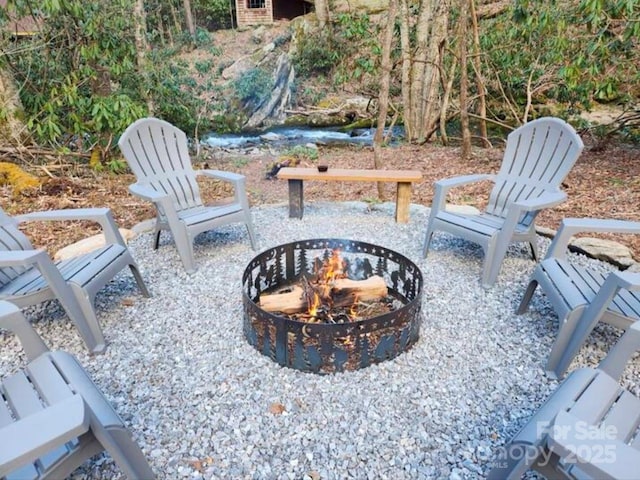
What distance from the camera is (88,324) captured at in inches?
75.5

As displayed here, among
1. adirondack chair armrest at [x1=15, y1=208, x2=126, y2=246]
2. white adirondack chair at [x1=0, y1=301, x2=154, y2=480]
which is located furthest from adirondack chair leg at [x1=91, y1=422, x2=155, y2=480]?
adirondack chair armrest at [x1=15, y1=208, x2=126, y2=246]

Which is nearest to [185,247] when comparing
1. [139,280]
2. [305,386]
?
[139,280]

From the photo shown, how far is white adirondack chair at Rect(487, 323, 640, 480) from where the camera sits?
2.91ft

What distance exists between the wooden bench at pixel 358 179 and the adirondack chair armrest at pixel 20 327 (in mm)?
2360

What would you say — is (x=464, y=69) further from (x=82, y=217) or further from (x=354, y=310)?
(x=82, y=217)

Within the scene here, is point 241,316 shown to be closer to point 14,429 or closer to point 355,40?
point 14,429

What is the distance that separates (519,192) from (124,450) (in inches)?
110

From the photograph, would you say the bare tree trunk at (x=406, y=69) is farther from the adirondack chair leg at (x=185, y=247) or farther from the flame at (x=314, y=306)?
the flame at (x=314, y=306)

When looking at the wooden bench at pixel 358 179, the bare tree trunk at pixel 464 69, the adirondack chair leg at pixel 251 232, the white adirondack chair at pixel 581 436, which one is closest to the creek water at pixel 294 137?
the bare tree trunk at pixel 464 69

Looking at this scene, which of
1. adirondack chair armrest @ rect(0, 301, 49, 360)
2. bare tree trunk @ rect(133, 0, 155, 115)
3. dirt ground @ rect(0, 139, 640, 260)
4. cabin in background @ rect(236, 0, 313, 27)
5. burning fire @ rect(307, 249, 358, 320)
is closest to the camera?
adirondack chair armrest @ rect(0, 301, 49, 360)

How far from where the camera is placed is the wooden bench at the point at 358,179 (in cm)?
338

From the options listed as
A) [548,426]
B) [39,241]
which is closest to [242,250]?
[39,241]

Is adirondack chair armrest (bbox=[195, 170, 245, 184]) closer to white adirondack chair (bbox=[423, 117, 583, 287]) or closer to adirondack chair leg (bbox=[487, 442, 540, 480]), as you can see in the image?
white adirondack chair (bbox=[423, 117, 583, 287])

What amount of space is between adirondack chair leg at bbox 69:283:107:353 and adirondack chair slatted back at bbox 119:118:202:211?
116 cm
